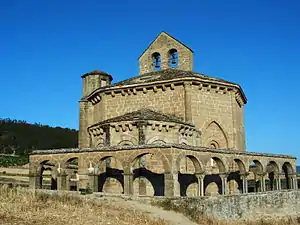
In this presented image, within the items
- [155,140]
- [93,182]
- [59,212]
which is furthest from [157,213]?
[155,140]

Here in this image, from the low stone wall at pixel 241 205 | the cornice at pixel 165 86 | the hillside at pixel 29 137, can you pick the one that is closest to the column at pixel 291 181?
the low stone wall at pixel 241 205

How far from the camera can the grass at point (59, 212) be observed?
32.6ft

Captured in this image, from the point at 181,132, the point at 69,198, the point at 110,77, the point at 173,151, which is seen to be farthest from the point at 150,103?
the point at 69,198

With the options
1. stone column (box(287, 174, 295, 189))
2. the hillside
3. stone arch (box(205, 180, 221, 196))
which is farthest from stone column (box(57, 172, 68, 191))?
the hillside

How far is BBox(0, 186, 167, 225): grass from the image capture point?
391 inches

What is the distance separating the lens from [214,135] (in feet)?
76.2

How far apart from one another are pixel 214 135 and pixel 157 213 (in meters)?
10.8

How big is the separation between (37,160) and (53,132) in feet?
188

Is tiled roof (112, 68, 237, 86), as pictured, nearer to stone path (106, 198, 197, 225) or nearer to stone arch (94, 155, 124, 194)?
stone arch (94, 155, 124, 194)

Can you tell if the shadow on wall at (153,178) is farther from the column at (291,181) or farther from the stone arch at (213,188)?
the column at (291,181)

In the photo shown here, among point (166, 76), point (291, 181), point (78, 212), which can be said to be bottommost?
point (78, 212)

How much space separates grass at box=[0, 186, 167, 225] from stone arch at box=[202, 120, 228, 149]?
10373 mm

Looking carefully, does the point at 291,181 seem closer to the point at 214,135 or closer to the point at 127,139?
the point at 214,135

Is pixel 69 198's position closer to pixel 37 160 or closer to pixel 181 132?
pixel 37 160
